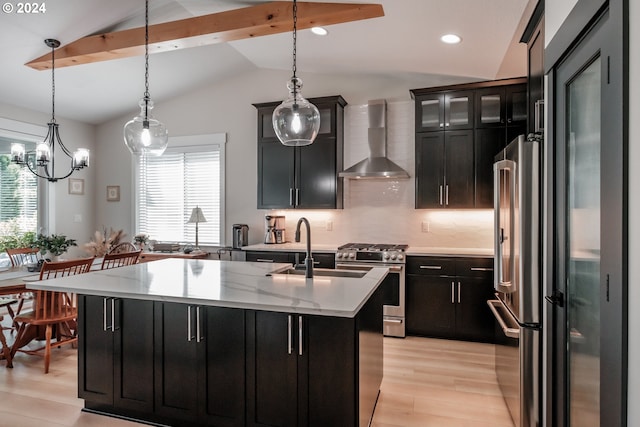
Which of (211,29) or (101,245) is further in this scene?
(101,245)

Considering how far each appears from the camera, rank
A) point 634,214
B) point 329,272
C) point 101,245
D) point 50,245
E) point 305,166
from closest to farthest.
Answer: point 634,214 → point 329,272 → point 50,245 → point 305,166 → point 101,245

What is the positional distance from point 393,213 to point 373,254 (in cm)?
80

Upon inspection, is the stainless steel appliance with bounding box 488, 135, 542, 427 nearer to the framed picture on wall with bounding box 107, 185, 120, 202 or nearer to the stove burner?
the stove burner

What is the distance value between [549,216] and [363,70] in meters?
3.23

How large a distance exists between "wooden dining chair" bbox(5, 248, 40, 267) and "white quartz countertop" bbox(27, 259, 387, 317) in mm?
2134

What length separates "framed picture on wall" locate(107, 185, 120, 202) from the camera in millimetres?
6230

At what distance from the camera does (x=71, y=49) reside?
3.99 meters

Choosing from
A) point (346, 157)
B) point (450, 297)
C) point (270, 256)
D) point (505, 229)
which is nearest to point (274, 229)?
point (270, 256)

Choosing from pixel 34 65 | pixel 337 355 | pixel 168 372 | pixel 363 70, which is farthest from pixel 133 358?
pixel 363 70

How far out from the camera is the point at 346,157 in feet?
16.8

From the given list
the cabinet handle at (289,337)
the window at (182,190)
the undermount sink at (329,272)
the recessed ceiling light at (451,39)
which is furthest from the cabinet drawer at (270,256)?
the recessed ceiling light at (451,39)

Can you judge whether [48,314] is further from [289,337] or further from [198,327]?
[289,337]

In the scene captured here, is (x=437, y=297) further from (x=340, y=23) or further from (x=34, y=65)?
(x=34, y=65)

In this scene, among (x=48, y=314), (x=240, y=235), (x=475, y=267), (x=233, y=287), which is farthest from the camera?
(x=240, y=235)
